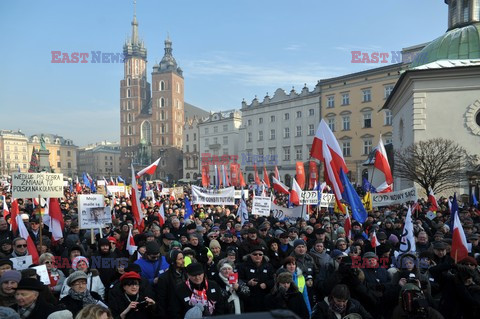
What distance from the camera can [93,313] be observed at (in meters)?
3.32

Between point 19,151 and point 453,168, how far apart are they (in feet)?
396

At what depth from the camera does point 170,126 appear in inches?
3875

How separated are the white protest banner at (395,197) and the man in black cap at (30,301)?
9271 millimetres

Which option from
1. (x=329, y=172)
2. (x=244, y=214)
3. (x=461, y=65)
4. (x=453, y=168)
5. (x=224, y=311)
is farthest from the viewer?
(x=461, y=65)

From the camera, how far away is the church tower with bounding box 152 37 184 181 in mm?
97125

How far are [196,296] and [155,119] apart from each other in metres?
98.9

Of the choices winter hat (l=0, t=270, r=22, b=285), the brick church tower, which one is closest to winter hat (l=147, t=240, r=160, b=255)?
winter hat (l=0, t=270, r=22, b=285)

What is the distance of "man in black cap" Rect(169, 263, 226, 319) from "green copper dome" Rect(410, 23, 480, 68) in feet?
95.9

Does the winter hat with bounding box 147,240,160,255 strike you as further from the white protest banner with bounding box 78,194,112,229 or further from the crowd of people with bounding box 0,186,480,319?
the white protest banner with bounding box 78,194,112,229

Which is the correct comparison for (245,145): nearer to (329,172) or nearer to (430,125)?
(430,125)

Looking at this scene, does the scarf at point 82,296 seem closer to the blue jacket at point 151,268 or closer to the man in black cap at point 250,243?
the blue jacket at point 151,268

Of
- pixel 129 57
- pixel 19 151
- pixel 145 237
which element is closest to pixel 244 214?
pixel 145 237

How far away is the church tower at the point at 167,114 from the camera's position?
9712 cm

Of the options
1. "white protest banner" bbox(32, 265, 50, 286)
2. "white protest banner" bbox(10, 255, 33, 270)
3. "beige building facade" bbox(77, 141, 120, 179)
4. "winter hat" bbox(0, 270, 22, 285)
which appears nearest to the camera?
"winter hat" bbox(0, 270, 22, 285)
